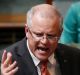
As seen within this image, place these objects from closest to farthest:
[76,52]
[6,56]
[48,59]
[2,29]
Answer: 1. [6,56]
2. [48,59]
3. [76,52]
4. [2,29]

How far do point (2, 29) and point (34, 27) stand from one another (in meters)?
2.38

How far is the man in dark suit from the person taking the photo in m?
1.77

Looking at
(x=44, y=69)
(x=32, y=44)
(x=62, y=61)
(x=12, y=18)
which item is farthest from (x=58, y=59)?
(x=12, y=18)

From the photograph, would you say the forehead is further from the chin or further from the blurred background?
the blurred background

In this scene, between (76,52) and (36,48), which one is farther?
(76,52)

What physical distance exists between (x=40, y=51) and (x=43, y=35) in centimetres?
9

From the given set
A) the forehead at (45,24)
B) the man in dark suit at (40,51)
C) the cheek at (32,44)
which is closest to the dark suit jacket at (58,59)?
the man in dark suit at (40,51)

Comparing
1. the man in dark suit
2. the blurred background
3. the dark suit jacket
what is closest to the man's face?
the man in dark suit

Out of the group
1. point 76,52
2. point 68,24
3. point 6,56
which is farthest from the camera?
point 68,24

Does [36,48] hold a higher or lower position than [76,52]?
higher

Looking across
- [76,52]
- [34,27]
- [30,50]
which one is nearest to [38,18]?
[34,27]

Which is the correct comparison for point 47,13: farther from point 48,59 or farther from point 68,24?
point 68,24

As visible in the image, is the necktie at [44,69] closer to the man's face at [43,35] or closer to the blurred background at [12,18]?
the man's face at [43,35]

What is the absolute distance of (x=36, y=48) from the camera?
180cm
